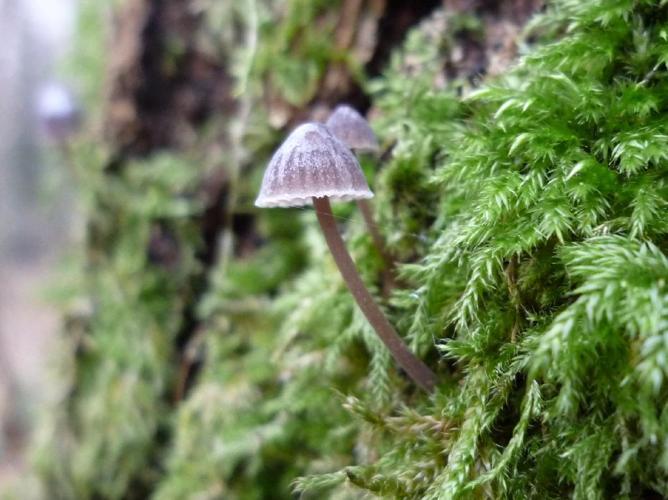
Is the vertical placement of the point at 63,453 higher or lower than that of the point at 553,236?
lower

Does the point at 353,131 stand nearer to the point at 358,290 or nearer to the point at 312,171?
the point at 312,171

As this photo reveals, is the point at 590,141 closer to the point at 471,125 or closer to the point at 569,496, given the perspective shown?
the point at 471,125

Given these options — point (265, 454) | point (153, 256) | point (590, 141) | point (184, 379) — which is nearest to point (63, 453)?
point (184, 379)

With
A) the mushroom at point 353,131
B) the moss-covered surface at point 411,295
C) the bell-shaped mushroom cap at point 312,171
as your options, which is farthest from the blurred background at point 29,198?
the bell-shaped mushroom cap at point 312,171

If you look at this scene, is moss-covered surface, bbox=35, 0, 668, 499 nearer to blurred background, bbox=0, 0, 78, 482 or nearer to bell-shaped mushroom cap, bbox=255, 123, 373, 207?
bell-shaped mushroom cap, bbox=255, 123, 373, 207

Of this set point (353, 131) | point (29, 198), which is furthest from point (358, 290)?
point (29, 198)

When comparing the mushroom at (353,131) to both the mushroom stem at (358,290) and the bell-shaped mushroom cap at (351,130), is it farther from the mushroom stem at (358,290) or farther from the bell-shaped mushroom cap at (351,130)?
the mushroom stem at (358,290)

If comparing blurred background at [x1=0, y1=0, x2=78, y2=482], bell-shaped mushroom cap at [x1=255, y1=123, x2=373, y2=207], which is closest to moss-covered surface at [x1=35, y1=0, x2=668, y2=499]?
bell-shaped mushroom cap at [x1=255, y1=123, x2=373, y2=207]
